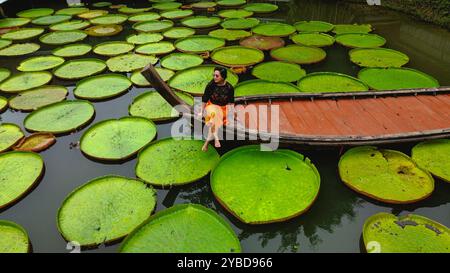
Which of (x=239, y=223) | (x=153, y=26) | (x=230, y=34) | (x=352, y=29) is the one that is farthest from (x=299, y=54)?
(x=239, y=223)

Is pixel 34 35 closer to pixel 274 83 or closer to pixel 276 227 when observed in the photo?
pixel 274 83

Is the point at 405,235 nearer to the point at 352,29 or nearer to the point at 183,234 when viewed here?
the point at 183,234

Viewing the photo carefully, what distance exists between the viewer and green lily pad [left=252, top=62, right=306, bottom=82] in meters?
6.40

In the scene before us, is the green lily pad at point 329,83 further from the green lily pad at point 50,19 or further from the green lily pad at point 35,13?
the green lily pad at point 35,13

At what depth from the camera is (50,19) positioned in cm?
1034

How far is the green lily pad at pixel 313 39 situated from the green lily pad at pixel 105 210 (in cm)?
604

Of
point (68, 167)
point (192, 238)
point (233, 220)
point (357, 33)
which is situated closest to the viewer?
point (192, 238)

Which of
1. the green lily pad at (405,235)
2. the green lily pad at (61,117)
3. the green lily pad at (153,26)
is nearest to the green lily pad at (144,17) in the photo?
the green lily pad at (153,26)

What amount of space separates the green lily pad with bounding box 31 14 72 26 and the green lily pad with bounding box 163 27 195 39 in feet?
13.4

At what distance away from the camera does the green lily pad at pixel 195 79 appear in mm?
6133

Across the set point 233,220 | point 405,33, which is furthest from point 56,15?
point 405,33

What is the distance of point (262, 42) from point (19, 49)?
21.3 ft
